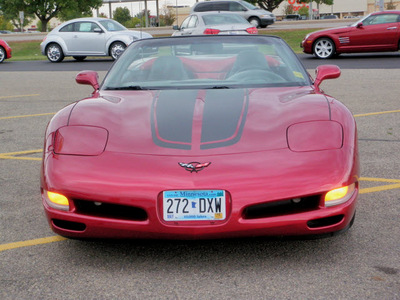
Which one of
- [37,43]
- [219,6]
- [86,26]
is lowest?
[37,43]

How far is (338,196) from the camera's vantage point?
3186mm

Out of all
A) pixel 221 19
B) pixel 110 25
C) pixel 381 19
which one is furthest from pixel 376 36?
pixel 110 25

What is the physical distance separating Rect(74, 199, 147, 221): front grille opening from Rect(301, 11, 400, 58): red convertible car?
15.8m

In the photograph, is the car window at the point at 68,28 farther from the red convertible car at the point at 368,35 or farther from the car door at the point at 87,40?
the red convertible car at the point at 368,35

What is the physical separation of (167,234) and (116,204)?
0.97ft

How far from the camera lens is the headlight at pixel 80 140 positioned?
11.0 ft

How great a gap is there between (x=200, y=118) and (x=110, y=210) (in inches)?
30.1

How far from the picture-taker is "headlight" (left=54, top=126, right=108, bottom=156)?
335 centimetres

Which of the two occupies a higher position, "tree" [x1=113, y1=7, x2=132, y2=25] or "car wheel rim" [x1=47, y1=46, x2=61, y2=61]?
"tree" [x1=113, y1=7, x2=132, y2=25]

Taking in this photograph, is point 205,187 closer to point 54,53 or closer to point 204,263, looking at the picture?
point 204,263

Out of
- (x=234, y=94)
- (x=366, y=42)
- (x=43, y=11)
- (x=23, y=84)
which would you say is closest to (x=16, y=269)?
(x=234, y=94)

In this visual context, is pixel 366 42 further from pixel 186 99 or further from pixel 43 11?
pixel 43 11

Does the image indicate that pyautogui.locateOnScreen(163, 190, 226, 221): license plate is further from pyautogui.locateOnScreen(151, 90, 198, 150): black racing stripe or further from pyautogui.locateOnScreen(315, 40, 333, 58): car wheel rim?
pyautogui.locateOnScreen(315, 40, 333, 58): car wheel rim

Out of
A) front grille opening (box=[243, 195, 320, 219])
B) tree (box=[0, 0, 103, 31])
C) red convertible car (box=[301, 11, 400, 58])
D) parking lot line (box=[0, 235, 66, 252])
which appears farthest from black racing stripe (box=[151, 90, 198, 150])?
tree (box=[0, 0, 103, 31])
